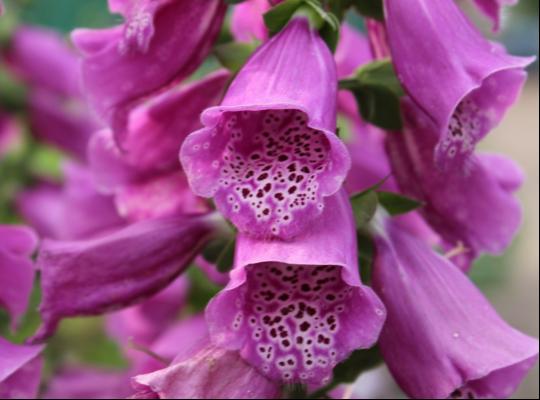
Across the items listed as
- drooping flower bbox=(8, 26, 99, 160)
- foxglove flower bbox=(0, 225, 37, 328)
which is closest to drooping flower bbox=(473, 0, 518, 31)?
foxglove flower bbox=(0, 225, 37, 328)

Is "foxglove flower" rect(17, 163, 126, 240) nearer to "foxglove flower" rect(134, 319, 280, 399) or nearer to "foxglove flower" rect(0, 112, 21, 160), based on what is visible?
"foxglove flower" rect(0, 112, 21, 160)

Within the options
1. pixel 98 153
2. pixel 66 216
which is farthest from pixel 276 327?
pixel 66 216

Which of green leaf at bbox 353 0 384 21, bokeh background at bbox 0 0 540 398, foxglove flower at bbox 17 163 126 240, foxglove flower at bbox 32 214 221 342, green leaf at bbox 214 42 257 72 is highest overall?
green leaf at bbox 353 0 384 21

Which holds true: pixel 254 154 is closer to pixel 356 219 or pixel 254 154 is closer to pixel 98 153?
pixel 356 219

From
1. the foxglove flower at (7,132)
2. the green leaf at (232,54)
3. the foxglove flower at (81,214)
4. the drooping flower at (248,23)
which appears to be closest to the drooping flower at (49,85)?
the foxglove flower at (7,132)

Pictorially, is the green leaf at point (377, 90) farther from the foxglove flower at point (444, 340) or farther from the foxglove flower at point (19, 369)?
the foxglove flower at point (19, 369)
